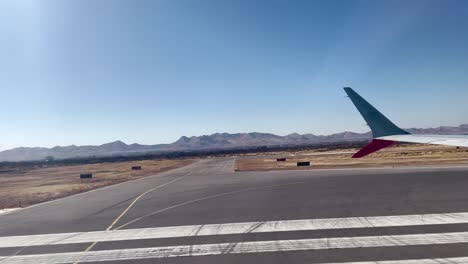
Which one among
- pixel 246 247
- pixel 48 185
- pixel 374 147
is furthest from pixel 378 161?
pixel 48 185

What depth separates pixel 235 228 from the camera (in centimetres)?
1191

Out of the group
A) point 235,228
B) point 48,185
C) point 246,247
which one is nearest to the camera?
point 246,247

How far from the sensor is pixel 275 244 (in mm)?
9883

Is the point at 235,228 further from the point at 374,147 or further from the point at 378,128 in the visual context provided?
the point at 378,128

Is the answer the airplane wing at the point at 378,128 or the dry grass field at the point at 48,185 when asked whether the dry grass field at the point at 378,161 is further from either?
the airplane wing at the point at 378,128

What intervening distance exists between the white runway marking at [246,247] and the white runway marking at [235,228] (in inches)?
51.2

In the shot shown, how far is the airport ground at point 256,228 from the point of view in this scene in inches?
359

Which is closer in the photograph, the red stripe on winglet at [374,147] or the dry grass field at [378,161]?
the red stripe on winglet at [374,147]

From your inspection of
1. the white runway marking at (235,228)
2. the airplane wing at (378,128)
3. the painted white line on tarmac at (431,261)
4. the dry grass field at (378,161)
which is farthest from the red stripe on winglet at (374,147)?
the dry grass field at (378,161)

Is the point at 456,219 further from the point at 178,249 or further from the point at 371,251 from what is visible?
the point at 178,249

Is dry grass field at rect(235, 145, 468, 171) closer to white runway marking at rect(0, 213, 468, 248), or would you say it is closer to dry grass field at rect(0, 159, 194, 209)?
dry grass field at rect(0, 159, 194, 209)

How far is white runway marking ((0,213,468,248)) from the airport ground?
35mm

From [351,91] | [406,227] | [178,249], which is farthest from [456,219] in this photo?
[178,249]

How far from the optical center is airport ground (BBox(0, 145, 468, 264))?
9109mm
